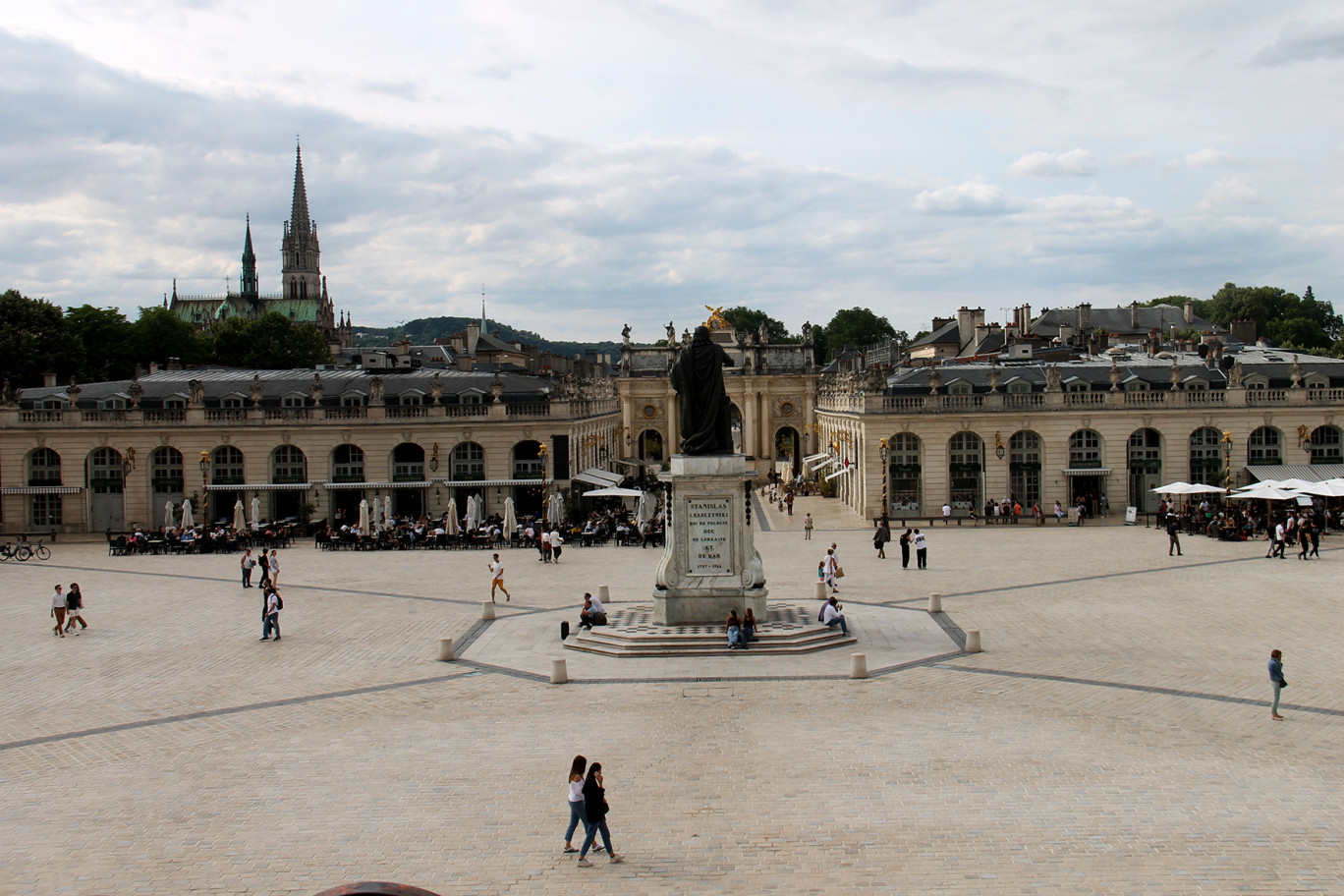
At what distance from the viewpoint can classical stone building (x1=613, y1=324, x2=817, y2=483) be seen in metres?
101

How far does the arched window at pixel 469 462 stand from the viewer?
174 ft

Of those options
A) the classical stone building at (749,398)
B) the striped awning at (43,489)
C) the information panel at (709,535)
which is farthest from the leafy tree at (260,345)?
the information panel at (709,535)

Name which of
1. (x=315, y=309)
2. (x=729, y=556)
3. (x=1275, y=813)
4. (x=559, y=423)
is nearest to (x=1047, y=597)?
(x=729, y=556)

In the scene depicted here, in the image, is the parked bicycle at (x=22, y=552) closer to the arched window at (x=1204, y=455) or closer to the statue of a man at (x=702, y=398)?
the statue of a man at (x=702, y=398)

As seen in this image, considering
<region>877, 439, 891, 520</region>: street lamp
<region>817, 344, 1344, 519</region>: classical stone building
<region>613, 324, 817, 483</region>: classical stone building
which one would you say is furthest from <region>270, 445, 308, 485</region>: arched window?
<region>613, 324, 817, 483</region>: classical stone building

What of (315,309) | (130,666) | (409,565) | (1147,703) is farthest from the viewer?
(315,309)

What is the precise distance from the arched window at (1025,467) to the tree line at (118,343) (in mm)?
60287

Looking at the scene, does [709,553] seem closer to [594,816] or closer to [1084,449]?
[594,816]

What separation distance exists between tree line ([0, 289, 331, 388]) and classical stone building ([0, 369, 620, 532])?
928 inches

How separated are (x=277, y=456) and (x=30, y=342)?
110 feet

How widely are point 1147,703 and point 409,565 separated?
27204 millimetres

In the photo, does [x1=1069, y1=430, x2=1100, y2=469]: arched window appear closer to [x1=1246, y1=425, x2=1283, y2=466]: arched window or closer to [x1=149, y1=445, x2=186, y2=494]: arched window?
[x1=1246, y1=425, x2=1283, y2=466]: arched window

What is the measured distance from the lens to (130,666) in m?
23.3

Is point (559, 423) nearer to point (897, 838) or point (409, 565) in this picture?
point (409, 565)
